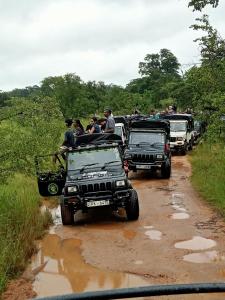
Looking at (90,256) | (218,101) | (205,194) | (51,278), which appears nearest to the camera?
(51,278)

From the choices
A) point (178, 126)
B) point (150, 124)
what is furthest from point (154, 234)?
point (178, 126)

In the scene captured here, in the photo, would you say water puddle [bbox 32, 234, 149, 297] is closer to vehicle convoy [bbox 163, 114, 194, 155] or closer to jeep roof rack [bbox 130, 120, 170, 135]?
jeep roof rack [bbox 130, 120, 170, 135]

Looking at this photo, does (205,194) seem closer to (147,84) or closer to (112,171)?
(112,171)

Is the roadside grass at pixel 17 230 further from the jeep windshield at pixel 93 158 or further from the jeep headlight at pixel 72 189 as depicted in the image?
the jeep windshield at pixel 93 158

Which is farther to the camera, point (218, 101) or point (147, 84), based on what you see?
point (147, 84)

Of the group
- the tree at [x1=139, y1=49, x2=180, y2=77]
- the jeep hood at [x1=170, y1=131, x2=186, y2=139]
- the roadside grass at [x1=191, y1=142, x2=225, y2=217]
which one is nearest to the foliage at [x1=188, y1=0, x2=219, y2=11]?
the roadside grass at [x1=191, y1=142, x2=225, y2=217]

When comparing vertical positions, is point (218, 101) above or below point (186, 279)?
above

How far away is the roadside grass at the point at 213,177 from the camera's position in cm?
1215

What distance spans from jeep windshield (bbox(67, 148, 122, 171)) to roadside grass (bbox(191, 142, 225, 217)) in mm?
2683

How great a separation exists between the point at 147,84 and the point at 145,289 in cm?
7384

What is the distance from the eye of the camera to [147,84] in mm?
74938

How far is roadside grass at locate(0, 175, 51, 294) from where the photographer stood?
7.56 meters

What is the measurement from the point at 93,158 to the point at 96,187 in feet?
3.25

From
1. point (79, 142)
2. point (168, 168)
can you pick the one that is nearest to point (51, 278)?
point (79, 142)
